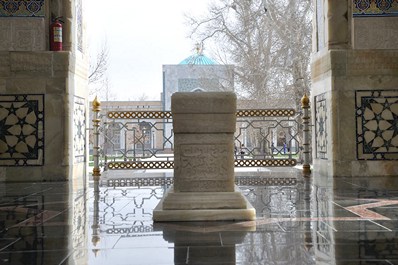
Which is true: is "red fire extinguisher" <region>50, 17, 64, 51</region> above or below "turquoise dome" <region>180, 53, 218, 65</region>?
below

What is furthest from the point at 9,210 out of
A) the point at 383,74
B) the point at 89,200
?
the point at 383,74

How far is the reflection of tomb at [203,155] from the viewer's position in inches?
142

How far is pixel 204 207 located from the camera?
3594mm

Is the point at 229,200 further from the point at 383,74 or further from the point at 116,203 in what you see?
the point at 383,74

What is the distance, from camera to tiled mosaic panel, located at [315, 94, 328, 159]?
283 inches

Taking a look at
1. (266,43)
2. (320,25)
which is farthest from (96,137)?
(266,43)

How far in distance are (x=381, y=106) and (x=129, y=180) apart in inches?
135

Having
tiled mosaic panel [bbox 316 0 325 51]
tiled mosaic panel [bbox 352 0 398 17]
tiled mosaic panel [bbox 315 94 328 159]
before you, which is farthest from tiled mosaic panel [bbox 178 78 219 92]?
tiled mosaic panel [bbox 352 0 398 17]

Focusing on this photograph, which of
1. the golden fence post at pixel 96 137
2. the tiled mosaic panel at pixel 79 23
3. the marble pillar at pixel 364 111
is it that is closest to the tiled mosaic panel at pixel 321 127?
the marble pillar at pixel 364 111

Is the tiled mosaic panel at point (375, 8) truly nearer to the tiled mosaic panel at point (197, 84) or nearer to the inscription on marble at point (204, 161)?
the inscription on marble at point (204, 161)

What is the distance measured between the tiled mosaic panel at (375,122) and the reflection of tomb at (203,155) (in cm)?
356

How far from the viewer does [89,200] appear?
15.2ft

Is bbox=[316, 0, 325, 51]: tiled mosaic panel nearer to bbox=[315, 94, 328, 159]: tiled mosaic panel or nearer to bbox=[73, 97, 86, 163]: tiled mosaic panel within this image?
bbox=[315, 94, 328, 159]: tiled mosaic panel

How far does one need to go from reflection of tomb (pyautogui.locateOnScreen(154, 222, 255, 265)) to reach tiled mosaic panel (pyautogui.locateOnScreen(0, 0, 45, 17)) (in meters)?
4.61
